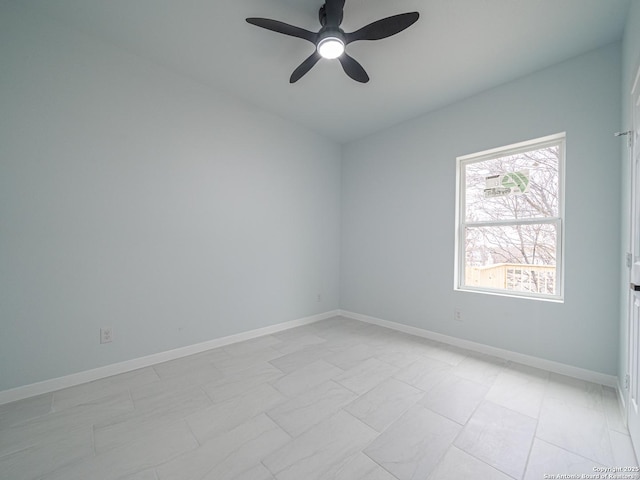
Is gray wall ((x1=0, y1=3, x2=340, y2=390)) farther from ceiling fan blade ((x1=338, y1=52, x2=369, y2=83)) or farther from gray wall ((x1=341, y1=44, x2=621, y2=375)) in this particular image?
ceiling fan blade ((x1=338, y1=52, x2=369, y2=83))

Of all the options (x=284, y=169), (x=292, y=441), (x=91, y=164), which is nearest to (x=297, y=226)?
(x=284, y=169)

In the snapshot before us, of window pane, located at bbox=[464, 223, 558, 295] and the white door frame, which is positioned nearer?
the white door frame

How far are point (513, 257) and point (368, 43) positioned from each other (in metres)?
2.52

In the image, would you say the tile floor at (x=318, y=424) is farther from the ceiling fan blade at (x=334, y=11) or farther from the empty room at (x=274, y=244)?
the ceiling fan blade at (x=334, y=11)

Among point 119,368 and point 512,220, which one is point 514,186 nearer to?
point 512,220

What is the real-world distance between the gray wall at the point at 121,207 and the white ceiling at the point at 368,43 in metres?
0.30

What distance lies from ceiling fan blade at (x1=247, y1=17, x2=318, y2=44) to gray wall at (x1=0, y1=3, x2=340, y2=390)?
1436mm

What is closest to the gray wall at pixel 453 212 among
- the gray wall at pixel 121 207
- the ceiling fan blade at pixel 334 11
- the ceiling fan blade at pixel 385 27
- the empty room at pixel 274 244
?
the empty room at pixel 274 244

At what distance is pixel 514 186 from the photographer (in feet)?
9.23

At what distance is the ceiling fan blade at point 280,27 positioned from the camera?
174cm

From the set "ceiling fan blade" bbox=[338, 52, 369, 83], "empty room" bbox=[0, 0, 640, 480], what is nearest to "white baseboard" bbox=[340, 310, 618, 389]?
"empty room" bbox=[0, 0, 640, 480]

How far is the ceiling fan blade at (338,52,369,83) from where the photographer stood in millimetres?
2078

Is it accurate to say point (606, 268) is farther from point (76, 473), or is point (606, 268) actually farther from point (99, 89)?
point (99, 89)

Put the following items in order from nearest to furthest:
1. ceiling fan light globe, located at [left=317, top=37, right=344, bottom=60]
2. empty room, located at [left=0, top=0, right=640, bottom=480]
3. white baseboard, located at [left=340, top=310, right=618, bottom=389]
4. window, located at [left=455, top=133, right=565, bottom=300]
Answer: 1. empty room, located at [left=0, top=0, right=640, bottom=480]
2. ceiling fan light globe, located at [left=317, top=37, right=344, bottom=60]
3. white baseboard, located at [left=340, top=310, right=618, bottom=389]
4. window, located at [left=455, top=133, right=565, bottom=300]
